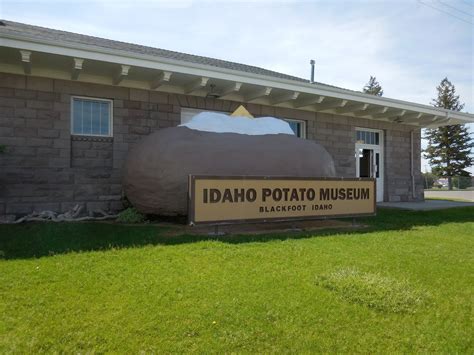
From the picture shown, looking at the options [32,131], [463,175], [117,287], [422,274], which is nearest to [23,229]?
[32,131]

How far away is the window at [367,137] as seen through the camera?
46.3 ft

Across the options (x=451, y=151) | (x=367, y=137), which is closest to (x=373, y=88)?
(x=451, y=151)

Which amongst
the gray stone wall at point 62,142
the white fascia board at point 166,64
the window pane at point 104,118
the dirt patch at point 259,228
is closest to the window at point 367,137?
the white fascia board at point 166,64

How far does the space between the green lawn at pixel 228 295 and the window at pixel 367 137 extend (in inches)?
321

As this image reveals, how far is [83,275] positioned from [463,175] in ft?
164

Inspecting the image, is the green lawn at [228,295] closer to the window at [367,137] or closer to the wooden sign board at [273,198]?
the wooden sign board at [273,198]

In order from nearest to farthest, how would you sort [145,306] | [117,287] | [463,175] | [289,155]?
[145,306] → [117,287] → [289,155] → [463,175]

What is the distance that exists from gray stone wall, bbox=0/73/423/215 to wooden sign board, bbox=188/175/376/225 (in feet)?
11.1

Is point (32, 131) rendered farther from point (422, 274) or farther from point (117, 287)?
point (422, 274)

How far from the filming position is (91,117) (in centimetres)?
911

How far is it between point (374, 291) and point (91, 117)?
7.28 m

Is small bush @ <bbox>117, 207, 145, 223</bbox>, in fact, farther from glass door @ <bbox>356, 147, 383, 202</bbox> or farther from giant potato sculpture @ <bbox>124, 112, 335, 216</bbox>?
glass door @ <bbox>356, 147, 383, 202</bbox>

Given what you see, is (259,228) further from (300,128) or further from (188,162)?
(300,128)

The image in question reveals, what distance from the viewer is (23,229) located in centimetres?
677
